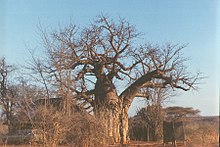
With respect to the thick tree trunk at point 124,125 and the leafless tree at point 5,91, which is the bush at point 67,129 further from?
the leafless tree at point 5,91

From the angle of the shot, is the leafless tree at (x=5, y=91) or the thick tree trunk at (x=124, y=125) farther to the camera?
the leafless tree at (x=5, y=91)

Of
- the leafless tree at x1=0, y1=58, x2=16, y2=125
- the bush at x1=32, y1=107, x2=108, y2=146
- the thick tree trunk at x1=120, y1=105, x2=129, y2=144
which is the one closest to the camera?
the bush at x1=32, y1=107, x2=108, y2=146

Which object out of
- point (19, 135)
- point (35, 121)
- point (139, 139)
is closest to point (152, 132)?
point (139, 139)

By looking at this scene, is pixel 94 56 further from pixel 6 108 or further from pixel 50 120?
pixel 6 108

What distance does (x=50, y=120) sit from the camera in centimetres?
911

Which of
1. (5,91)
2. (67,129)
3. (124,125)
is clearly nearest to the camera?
(67,129)

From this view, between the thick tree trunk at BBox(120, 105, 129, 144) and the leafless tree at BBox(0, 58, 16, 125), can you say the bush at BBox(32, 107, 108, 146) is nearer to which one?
the thick tree trunk at BBox(120, 105, 129, 144)

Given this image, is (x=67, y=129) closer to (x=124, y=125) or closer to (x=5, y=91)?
(x=124, y=125)

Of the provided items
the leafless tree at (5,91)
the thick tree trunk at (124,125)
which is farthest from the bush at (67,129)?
the leafless tree at (5,91)

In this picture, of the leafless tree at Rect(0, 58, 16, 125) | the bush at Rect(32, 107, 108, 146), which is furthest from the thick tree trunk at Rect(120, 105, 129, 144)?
the leafless tree at Rect(0, 58, 16, 125)

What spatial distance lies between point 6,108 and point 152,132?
1345 cm

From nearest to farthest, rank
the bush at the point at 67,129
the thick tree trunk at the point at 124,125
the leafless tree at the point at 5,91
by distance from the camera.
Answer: the bush at the point at 67,129, the thick tree trunk at the point at 124,125, the leafless tree at the point at 5,91

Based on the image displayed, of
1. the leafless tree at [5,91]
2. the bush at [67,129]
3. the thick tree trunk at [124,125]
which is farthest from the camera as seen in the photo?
the leafless tree at [5,91]

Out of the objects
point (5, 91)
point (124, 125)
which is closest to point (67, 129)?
point (124, 125)
